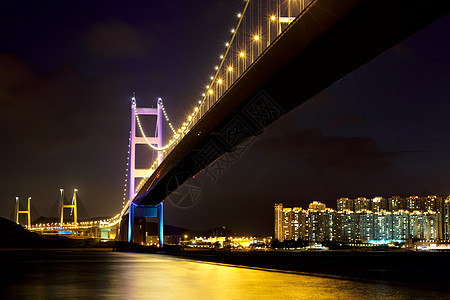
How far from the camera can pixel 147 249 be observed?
159 ft

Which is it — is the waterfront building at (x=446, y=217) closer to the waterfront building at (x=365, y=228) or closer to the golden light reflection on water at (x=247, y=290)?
the waterfront building at (x=365, y=228)

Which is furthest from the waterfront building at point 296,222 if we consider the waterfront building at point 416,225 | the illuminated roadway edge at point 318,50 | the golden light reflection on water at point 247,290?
the golden light reflection on water at point 247,290

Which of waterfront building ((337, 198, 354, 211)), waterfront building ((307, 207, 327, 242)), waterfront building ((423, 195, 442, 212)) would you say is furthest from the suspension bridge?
waterfront building ((337, 198, 354, 211))

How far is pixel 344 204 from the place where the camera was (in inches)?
5935

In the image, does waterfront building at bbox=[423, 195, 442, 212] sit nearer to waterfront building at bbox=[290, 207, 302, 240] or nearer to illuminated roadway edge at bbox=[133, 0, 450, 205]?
waterfront building at bbox=[290, 207, 302, 240]

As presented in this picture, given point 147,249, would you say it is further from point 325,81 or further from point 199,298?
point 199,298

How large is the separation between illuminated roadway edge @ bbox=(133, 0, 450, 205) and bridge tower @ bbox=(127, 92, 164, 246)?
97.6 ft

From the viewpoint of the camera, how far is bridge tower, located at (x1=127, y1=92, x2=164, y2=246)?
178ft

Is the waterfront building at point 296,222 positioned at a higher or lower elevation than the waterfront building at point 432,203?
lower

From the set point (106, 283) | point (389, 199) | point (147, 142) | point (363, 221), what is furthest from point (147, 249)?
point (389, 199)

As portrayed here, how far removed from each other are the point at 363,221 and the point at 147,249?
82.5 m

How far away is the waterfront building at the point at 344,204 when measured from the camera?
149000 millimetres

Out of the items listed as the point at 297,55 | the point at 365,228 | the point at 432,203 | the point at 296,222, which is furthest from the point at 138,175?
the point at 432,203

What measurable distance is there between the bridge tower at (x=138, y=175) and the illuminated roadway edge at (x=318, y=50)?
29759mm
